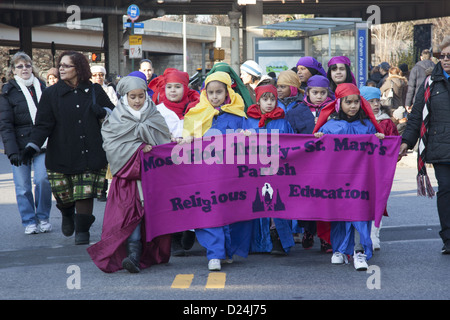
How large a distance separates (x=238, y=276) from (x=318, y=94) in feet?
7.39

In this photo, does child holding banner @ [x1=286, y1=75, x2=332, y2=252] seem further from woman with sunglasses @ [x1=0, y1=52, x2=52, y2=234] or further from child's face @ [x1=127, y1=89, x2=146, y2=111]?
woman with sunglasses @ [x1=0, y1=52, x2=52, y2=234]

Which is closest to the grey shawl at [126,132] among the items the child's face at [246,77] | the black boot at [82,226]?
the black boot at [82,226]

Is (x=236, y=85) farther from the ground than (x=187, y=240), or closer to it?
farther from the ground

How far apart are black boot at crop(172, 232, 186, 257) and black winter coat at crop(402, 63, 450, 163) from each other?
89.9 inches

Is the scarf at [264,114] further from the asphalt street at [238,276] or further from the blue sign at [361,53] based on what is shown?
the blue sign at [361,53]

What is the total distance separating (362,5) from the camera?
3759 cm

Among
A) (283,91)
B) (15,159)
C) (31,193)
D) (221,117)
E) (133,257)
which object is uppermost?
(283,91)

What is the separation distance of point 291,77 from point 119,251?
110 inches

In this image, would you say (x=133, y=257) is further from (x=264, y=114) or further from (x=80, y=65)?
(x=80, y=65)

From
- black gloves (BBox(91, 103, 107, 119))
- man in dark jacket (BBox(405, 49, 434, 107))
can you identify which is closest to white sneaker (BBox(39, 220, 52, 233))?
black gloves (BBox(91, 103, 107, 119))

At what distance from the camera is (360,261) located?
680cm

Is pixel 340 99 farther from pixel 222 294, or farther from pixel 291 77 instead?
pixel 222 294

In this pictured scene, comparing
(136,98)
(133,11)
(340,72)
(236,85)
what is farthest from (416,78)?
(133,11)

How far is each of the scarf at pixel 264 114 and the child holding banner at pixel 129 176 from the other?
0.84 meters
